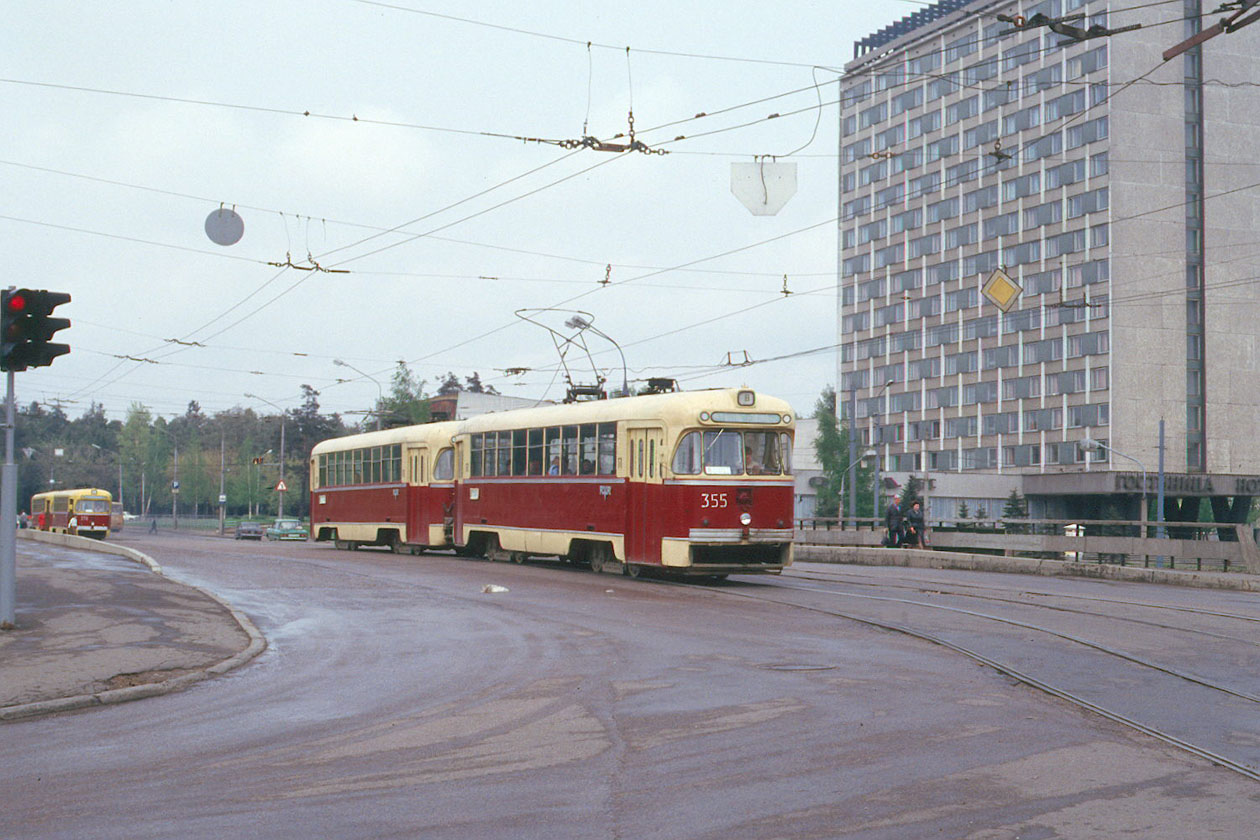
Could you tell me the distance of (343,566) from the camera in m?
26.5

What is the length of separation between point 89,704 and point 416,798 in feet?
13.8

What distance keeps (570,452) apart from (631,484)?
241 centimetres

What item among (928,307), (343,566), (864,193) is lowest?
(343,566)

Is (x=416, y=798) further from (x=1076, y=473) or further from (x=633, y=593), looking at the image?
(x=1076, y=473)

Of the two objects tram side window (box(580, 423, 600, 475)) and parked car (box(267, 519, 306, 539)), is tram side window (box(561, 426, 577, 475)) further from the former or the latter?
parked car (box(267, 519, 306, 539))

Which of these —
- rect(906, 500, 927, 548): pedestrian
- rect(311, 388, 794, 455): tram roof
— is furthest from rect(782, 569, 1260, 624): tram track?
rect(906, 500, 927, 548): pedestrian

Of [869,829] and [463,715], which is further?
[463,715]

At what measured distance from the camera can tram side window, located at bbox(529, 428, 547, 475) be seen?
26.2 m

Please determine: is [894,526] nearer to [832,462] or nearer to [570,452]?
[570,452]

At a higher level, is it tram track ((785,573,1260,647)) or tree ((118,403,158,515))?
tree ((118,403,158,515))

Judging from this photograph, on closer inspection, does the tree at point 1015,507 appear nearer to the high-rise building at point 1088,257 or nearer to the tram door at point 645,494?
the high-rise building at point 1088,257

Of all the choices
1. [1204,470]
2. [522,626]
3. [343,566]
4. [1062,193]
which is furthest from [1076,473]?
[522,626]

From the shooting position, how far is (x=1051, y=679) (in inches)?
433

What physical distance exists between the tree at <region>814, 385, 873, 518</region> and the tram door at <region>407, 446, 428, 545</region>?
58897 millimetres
